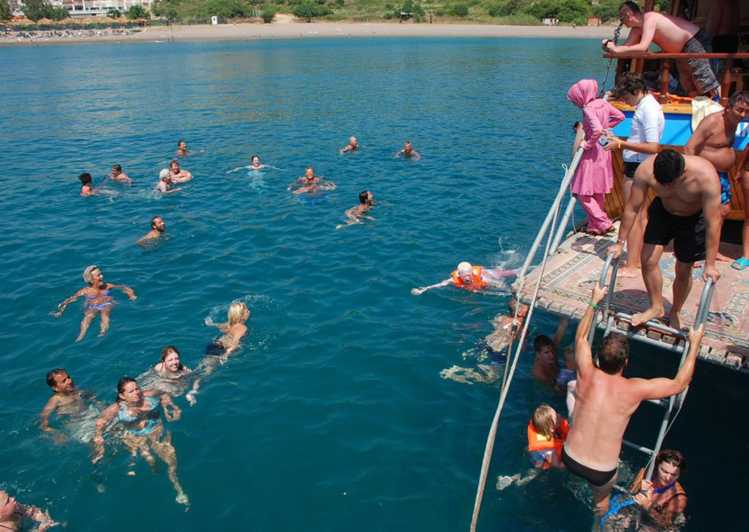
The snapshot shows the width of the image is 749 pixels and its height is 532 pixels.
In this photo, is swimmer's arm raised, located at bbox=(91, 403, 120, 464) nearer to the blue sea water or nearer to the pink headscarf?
the blue sea water

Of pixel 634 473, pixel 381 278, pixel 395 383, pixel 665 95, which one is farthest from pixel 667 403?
pixel 381 278

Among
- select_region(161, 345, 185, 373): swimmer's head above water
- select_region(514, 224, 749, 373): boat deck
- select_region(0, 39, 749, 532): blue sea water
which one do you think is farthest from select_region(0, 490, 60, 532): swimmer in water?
select_region(514, 224, 749, 373): boat deck

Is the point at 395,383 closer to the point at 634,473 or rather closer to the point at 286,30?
the point at 634,473

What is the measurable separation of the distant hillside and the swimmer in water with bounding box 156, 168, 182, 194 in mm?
93199

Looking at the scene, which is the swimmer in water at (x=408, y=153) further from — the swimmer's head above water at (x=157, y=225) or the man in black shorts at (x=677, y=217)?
the man in black shorts at (x=677, y=217)

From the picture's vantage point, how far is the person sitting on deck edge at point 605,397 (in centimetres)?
578

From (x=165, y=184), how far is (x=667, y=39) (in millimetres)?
16316

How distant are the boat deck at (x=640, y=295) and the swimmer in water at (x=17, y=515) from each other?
23.9 feet

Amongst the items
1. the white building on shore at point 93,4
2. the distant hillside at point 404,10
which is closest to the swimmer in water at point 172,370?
the distant hillside at point 404,10

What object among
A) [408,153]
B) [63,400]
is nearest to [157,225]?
[63,400]

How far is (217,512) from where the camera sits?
781 cm

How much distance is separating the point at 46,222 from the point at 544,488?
663 inches

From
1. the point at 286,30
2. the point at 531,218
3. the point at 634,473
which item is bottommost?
the point at 634,473

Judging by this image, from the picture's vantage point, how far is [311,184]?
20312 mm
